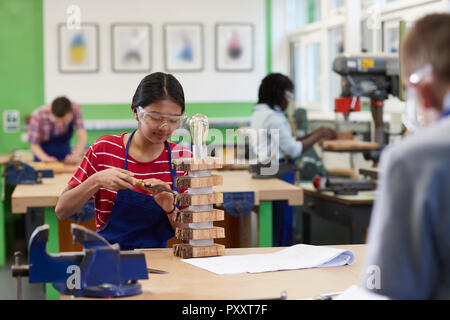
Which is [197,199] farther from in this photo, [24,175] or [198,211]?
[24,175]

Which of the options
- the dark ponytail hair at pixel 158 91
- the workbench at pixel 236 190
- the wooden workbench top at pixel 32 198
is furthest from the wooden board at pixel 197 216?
the wooden workbench top at pixel 32 198

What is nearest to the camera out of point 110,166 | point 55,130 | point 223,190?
point 110,166

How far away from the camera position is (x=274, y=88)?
5.30m

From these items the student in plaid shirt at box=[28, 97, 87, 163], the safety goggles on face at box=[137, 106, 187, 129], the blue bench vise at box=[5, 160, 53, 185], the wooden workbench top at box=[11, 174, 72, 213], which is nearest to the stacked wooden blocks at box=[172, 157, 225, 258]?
the safety goggles on face at box=[137, 106, 187, 129]

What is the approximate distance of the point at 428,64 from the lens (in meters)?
1.10

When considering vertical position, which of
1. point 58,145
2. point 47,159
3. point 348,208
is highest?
point 58,145

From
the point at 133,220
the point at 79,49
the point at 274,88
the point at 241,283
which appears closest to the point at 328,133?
the point at 274,88

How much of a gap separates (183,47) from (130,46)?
689 mm

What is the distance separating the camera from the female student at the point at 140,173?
2.43m

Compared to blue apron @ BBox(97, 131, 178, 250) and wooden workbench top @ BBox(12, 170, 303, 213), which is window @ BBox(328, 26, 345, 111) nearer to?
wooden workbench top @ BBox(12, 170, 303, 213)

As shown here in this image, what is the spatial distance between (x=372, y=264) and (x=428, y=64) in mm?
341

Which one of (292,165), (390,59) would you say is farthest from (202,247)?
(292,165)

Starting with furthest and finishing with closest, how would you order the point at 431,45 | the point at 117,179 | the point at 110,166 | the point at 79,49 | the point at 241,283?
1. the point at 79,49
2. the point at 110,166
3. the point at 117,179
4. the point at 241,283
5. the point at 431,45
